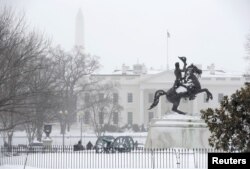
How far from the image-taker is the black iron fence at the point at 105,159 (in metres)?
23.9

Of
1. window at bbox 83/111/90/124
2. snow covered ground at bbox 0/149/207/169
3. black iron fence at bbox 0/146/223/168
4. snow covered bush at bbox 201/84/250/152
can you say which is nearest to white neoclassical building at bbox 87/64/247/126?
window at bbox 83/111/90/124

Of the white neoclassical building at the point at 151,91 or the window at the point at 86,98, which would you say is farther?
the white neoclassical building at the point at 151,91

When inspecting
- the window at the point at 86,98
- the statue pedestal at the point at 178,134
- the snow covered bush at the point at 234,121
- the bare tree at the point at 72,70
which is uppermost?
the bare tree at the point at 72,70

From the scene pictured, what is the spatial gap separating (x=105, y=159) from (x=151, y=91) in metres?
74.0

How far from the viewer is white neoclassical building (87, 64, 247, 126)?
98062 millimetres

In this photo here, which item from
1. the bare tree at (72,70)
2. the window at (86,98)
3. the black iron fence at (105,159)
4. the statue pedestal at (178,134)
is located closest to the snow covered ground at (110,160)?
the black iron fence at (105,159)

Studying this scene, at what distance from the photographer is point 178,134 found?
31.5 metres

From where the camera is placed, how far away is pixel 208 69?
10969 centimetres

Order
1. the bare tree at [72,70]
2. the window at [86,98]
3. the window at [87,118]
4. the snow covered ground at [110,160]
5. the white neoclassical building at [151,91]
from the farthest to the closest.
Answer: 1. the white neoclassical building at [151,91]
2. the window at [87,118]
3. the window at [86,98]
4. the bare tree at [72,70]
5. the snow covered ground at [110,160]

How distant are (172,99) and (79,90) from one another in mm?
40216

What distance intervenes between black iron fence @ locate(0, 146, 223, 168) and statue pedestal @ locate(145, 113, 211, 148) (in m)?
2.91

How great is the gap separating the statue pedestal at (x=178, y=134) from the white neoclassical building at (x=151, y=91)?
213 feet

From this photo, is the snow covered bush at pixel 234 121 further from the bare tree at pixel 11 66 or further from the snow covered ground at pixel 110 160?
the bare tree at pixel 11 66

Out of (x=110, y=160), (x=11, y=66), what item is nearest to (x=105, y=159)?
(x=110, y=160)
